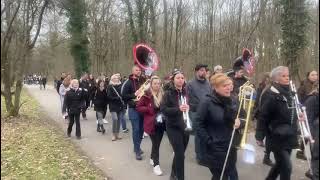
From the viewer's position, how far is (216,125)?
6242 mm

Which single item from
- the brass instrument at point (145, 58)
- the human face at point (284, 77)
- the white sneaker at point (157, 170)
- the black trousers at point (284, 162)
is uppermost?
the brass instrument at point (145, 58)

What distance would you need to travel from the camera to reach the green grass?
8.80m

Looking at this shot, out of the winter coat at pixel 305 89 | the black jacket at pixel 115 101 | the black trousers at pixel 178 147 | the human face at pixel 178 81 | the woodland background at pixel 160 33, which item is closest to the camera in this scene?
the black trousers at pixel 178 147

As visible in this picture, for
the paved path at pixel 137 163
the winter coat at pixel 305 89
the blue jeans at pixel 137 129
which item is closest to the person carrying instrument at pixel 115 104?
the paved path at pixel 137 163

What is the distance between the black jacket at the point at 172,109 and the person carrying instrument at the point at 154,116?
0.76 m

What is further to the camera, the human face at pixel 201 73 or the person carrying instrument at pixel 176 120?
the human face at pixel 201 73

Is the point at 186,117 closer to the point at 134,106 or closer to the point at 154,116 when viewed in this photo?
the point at 154,116

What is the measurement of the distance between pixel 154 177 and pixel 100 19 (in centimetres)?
3405

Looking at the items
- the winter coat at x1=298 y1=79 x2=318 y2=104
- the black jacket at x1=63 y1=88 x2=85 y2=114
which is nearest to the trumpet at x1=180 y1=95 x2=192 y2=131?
the winter coat at x1=298 y1=79 x2=318 y2=104

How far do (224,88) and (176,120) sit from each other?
1.71 m

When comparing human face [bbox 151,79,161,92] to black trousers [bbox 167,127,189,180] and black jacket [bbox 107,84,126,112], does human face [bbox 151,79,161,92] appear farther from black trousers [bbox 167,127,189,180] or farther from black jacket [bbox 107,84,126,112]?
black jacket [bbox 107,84,126,112]

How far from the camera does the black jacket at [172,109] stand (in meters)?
7.71

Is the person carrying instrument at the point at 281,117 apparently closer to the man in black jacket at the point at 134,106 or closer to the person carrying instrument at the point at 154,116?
the person carrying instrument at the point at 154,116

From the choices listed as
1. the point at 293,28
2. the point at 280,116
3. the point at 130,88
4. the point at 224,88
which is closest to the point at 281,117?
the point at 280,116
